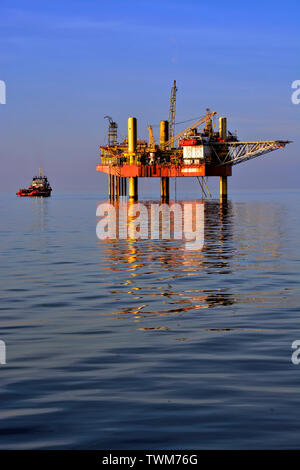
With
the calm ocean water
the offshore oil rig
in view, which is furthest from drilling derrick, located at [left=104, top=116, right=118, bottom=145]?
the calm ocean water

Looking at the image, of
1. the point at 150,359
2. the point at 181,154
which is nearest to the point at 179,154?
the point at 181,154

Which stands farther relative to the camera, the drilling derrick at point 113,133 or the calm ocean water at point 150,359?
the drilling derrick at point 113,133

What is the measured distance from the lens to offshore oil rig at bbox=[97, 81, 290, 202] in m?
130

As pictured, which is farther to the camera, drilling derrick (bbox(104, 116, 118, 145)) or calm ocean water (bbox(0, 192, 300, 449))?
drilling derrick (bbox(104, 116, 118, 145))

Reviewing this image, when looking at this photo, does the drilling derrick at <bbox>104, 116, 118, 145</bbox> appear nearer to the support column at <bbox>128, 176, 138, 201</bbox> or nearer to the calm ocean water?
the support column at <bbox>128, 176, 138, 201</bbox>

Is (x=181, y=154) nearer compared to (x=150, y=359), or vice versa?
(x=150, y=359)

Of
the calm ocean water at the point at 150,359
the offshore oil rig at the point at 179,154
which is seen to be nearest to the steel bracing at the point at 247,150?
the offshore oil rig at the point at 179,154

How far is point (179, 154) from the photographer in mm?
142375

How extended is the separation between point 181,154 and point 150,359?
428 ft

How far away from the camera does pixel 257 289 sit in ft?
73.5

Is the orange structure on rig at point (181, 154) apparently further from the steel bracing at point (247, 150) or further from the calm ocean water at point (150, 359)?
the calm ocean water at point (150, 359)

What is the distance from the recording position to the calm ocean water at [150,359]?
8992 mm

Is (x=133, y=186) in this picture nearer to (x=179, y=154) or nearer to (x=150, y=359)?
(x=179, y=154)
